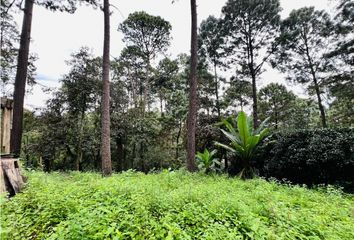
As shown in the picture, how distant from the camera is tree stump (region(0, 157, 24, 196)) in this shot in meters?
3.46

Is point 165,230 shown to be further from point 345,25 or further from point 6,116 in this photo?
point 345,25

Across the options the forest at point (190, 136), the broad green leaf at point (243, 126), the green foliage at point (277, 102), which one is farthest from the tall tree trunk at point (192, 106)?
the green foliage at point (277, 102)

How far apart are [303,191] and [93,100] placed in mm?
12048

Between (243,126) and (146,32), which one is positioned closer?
(243,126)

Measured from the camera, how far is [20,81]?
22.9 ft

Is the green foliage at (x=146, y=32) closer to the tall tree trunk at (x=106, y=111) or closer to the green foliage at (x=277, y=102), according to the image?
the tall tree trunk at (x=106, y=111)

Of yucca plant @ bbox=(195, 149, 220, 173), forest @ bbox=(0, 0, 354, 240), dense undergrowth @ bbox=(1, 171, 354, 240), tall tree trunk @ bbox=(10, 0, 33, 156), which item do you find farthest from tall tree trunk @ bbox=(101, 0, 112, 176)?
yucca plant @ bbox=(195, 149, 220, 173)

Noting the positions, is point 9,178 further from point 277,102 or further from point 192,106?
point 277,102

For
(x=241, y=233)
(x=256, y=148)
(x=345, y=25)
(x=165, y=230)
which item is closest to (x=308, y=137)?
(x=256, y=148)

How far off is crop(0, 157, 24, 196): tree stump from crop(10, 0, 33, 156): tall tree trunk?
368cm

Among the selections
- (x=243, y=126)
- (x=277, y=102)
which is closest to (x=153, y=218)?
(x=243, y=126)

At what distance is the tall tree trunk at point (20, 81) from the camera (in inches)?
269

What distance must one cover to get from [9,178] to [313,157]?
7563 millimetres

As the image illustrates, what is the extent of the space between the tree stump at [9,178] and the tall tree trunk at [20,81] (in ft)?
12.1
